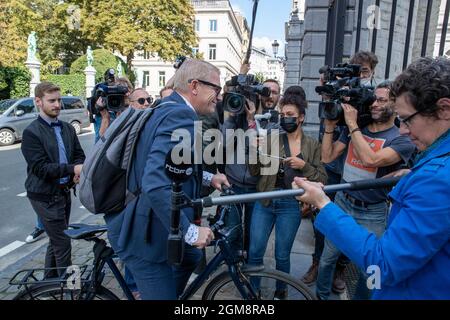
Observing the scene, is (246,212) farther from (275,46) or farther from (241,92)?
(275,46)

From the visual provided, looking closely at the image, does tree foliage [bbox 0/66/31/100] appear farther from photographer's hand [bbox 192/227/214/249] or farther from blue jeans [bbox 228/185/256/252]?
photographer's hand [bbox 192/227/214/249]

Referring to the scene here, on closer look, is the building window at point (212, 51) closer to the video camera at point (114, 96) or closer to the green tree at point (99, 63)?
the green tree at point (99, 63)

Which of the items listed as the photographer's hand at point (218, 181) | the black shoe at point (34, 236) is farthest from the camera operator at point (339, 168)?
the black shoe at point (34, 236)

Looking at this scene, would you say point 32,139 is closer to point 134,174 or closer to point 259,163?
point 134,174

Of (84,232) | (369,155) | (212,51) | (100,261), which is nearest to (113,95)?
(84,232)

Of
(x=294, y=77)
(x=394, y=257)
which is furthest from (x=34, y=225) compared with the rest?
(x=294, y=77)

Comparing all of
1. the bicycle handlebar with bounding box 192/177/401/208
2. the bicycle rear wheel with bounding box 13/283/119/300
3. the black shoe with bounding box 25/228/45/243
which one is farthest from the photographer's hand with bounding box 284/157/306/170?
the black shoe with bounding box 25/228/45/243

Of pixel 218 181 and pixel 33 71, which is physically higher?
pixel 33 71

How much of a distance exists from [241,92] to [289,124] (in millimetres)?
→ 525

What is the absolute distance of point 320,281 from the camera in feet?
10.2

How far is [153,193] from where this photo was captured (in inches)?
72.9

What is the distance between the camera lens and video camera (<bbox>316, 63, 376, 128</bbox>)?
2.52m

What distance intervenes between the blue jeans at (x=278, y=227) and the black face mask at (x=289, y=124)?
25.1 inches

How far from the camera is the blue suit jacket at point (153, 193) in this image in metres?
1.86
